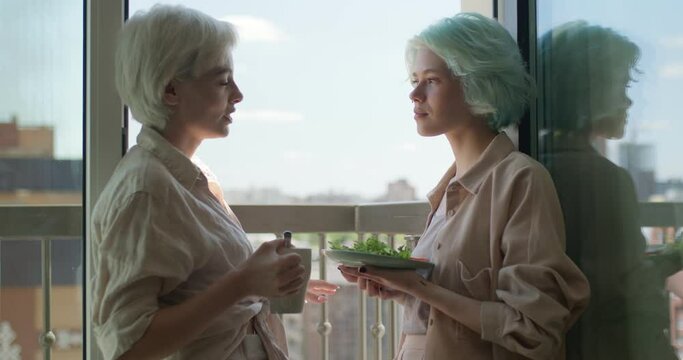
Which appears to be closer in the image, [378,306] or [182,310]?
[182,310]

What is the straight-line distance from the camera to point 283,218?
2689 mm

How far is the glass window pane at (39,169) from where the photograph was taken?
1.93m

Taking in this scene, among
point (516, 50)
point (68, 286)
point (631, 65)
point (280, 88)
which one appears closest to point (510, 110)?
point (516, 50)

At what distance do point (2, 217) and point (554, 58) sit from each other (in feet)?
4.70

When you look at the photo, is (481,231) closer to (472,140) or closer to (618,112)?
A: (472,140)

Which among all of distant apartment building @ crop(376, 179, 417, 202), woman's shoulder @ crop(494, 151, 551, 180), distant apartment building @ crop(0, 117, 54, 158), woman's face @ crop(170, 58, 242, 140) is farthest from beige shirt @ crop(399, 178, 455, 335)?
distant apartment building @ crop(376, 179, 417, 202)

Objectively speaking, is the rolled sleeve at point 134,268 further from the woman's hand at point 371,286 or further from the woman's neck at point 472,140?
the woman's neck at point 472,140

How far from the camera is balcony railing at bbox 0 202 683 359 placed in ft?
6.40

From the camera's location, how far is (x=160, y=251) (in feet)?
5.03

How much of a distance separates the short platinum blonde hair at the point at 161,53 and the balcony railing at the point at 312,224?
1.40 ft

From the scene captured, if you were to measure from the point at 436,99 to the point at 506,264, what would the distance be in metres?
0.44

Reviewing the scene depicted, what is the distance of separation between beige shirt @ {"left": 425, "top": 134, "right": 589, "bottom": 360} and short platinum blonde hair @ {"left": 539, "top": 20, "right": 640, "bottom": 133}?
7.9 inches

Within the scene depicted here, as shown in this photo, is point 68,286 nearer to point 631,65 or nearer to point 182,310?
point 182,310

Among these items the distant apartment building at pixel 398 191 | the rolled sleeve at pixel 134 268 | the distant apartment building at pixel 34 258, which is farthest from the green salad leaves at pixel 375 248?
the distant apartment building at pixel 398 191
